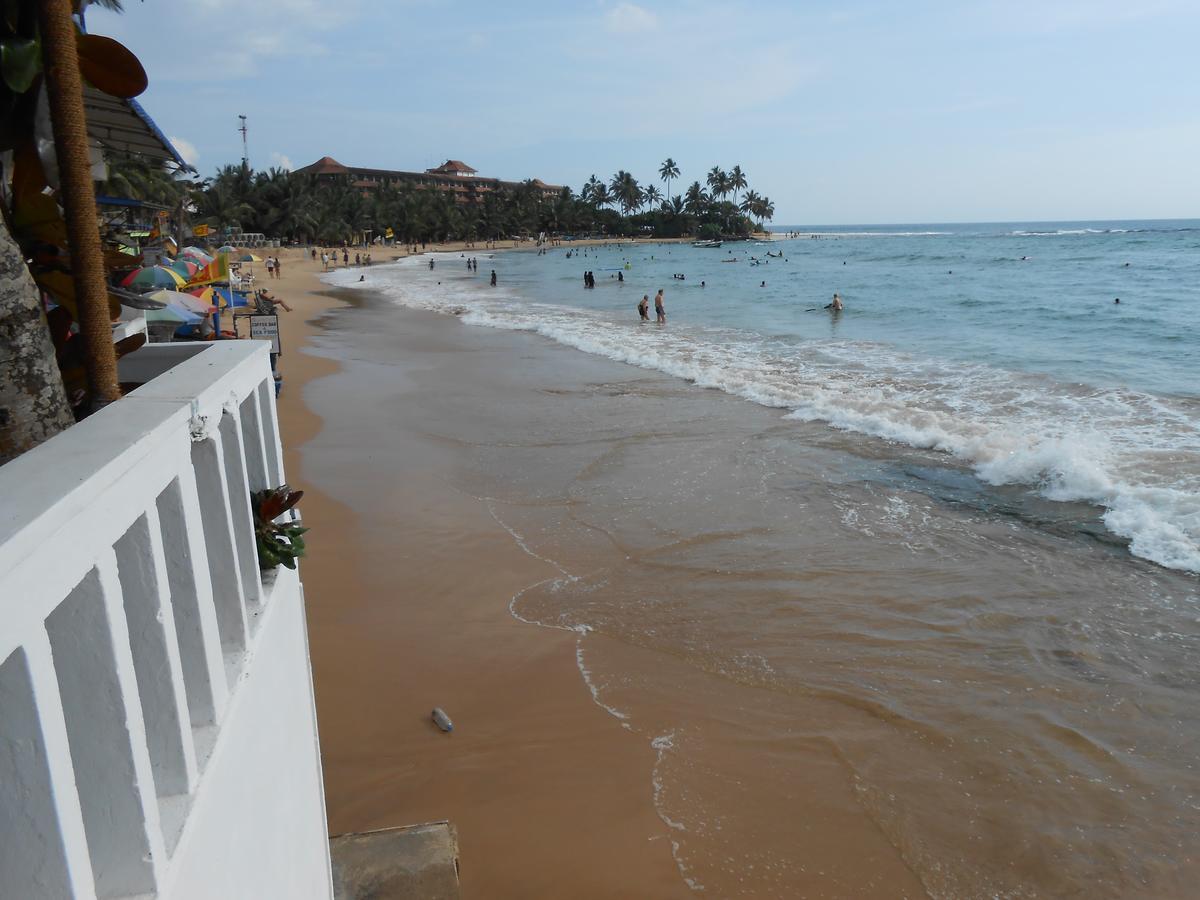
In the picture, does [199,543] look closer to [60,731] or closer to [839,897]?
[60,731]

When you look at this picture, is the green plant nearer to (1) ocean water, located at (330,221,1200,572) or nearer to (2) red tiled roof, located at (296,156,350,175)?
(1) ocean water, located at (330,221,1200,572)

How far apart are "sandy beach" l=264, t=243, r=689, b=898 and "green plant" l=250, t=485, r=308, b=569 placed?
2.32 meters

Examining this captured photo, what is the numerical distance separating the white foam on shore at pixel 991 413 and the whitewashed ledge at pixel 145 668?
8.46m

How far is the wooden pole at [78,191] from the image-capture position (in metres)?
2.11

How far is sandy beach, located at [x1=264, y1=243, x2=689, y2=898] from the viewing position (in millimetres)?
4418

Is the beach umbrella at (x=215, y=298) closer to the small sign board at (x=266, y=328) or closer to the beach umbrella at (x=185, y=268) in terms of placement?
the beach umbrella at (x=185, y=268)

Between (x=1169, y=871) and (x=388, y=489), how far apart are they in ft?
27.0

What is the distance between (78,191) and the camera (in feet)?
7.20

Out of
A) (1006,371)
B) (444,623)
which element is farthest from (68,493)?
(1006,371)

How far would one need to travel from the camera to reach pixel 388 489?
1012 centimetres

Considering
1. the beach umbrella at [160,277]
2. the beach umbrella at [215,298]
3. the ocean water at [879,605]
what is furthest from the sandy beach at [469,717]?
the beach umbrella at [215,298]

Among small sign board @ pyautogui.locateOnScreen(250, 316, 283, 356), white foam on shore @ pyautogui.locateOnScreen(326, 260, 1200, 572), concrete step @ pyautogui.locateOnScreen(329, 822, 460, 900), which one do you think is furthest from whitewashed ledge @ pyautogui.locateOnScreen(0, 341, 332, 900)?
small sign board @ pyautogui.locateOnScreen(250, 316, 283, 356)

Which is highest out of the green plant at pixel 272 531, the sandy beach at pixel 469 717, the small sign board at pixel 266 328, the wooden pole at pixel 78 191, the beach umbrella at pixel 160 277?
the wooden pole at pixel 78 191

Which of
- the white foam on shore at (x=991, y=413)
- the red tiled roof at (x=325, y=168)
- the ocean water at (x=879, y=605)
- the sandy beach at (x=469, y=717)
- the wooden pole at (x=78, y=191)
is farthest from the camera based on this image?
the red tiled roof at (x=325, y=168)
